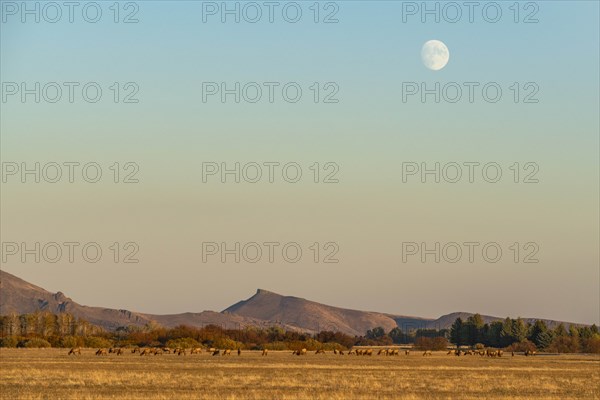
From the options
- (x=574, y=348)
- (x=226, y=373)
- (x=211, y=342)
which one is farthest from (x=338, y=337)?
(x=226, y=373)

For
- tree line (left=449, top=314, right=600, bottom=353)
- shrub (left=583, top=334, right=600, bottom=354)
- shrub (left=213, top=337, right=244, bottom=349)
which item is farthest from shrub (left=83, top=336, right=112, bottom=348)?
shrub (left=583, top=334, right=600, bottom=354)

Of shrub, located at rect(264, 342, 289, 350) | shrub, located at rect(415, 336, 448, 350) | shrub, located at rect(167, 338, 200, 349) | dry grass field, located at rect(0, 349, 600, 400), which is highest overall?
dry grass field, located at rect(0, 349, 600, 400)

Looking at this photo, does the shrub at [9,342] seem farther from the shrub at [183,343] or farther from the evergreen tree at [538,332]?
the evergreen tree at [538,332]

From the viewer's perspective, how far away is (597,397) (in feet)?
152

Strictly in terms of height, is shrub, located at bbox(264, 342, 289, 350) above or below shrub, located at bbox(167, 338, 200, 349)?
below

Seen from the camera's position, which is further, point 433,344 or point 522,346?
point 433,344

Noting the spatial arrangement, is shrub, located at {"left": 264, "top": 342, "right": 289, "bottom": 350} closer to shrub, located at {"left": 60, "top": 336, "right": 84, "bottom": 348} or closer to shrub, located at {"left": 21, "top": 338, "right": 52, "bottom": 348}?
shrub, located at {"left": 60, "top": 336, "right": 84, "bottom": 348}

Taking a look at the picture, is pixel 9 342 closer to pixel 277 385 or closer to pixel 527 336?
pixel 527 336

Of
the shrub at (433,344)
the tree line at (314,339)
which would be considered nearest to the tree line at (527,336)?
the tree line at (314,339)

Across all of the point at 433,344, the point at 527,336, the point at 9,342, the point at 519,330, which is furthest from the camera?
the point at 519,330

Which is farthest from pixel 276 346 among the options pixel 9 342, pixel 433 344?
pixel 9 342

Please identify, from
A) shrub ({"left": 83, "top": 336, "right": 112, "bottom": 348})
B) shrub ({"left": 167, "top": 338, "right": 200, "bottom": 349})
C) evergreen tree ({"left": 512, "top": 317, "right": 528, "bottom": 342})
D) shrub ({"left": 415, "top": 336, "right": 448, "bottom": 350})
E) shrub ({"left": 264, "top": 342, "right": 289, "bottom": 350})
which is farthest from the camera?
evergreen tree ({"left": 512, "top": 317, "right": 528, "bottom": 342})

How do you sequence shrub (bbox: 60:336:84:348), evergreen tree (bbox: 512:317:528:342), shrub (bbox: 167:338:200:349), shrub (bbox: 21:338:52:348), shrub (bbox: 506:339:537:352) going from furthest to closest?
1. evergreen tree (bbox: 512:317:528:342)
2. shrub (bbox: 506:339:537:352)
3. shrub (bbox: 60:336:84:348)
4. shrub (bbox: 167:338:200:349)
5. shrub (bbox: 21:338:52:348)

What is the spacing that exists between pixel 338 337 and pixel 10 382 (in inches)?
5184
